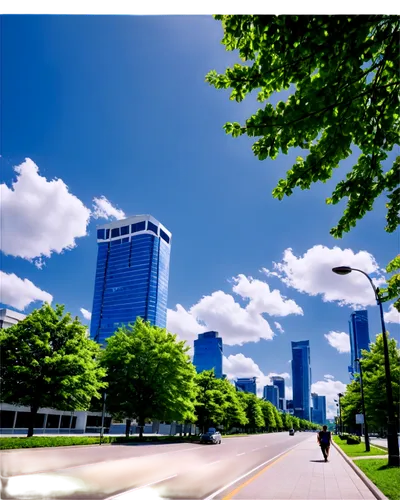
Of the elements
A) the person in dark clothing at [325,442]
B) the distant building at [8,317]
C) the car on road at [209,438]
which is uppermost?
the distant building at [8,317]

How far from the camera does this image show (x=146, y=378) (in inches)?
1511

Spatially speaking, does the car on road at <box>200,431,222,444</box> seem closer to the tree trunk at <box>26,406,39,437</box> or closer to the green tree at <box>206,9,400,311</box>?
the tree trunk at <box>26,406,39,437</box>

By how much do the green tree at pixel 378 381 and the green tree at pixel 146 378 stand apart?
1795 centimetres

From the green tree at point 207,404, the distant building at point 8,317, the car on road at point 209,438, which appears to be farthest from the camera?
the green tree at point 207,404

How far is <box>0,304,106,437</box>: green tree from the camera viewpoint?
26.6m

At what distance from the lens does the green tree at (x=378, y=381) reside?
37.1 metres

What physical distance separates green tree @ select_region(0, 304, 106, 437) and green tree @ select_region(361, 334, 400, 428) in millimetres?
26159

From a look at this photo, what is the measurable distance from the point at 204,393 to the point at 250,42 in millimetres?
56217

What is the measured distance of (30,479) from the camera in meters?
2.04

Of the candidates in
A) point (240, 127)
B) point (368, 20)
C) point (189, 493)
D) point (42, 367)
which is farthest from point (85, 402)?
point (368, 20)

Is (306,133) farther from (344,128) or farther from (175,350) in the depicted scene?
(175,350)

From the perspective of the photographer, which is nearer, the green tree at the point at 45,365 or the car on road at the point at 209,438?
the green tree at the point at 45,365

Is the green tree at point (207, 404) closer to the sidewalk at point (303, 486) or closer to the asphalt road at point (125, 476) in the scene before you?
the asphalt road at point (125, 476)

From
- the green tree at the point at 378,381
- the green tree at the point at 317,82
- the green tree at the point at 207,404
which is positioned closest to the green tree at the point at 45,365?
the green tree at the point at 317,82
